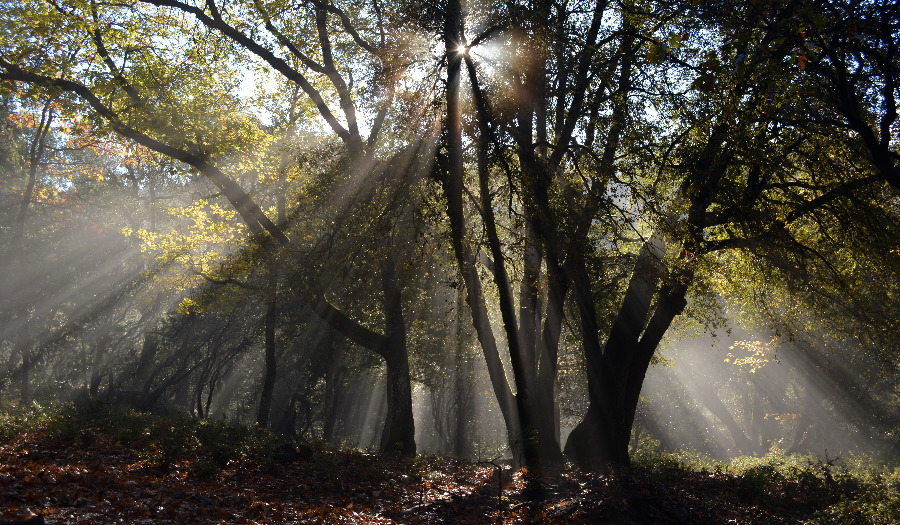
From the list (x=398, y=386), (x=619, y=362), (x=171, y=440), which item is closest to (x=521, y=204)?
(x=619, y=362)

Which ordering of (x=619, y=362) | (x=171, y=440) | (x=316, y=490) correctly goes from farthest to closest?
1. (x=619, y=362)
2. (x=171, y=440)
3. (x=316, y=490)

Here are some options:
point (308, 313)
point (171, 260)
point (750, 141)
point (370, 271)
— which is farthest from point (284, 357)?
point (750, 141)

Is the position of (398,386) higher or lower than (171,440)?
higher

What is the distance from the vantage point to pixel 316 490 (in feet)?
30.4

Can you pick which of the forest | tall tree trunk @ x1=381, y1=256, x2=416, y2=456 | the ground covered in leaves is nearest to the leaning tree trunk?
the forest

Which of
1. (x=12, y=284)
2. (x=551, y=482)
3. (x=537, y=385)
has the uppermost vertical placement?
(x=12, y=284)

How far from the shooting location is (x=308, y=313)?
82.8 ft

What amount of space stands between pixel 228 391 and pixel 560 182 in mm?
39420

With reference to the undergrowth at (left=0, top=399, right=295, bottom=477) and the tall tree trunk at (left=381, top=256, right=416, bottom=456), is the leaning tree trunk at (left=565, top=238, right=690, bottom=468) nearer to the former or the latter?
the tall tree trunk at (left=381, top=256, right=416, bottom=456)

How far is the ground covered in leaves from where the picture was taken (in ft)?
22.2

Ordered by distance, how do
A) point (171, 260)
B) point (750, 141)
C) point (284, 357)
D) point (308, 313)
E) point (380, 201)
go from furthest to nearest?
point (284, 357)
point (308, 313)
point (171, 260)
point (380, 201)
point (750, 141)

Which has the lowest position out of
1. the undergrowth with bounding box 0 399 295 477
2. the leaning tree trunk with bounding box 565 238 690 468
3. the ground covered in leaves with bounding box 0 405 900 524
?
the ground covered in leaves with bounding box 0 405 900 524

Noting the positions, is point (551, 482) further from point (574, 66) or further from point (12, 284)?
point (12, 284)

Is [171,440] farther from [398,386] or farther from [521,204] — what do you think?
[521,204]
